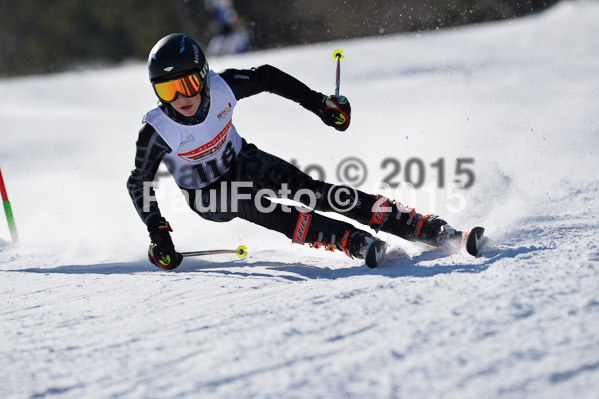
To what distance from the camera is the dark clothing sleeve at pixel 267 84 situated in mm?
3479

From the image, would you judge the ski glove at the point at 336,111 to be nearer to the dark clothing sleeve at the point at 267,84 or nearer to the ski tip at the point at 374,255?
the dark clothing sleeve at the point at 267,84

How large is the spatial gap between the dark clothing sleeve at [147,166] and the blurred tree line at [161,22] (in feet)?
57.3

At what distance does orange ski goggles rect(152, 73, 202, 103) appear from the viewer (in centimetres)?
304

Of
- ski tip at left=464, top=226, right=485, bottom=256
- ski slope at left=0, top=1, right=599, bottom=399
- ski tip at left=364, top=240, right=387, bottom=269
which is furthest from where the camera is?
ski tip at left=364, top=240, right=387, bottom=269

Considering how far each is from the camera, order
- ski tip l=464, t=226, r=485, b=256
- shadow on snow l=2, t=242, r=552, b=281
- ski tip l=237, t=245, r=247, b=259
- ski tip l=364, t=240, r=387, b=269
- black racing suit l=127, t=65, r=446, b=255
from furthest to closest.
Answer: ski tip l=237, t=245, r=247, b=259
black racing suit l=127, t=65, r=446, b=255
ski tip l=364, t=240, r=387, b=269
ski tip l=464, t=226, r=485, b=256
shadow on snow l=2, t=242, r=552, b=281

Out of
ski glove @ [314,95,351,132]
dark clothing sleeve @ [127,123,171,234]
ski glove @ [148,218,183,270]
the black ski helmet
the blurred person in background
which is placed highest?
the blurred person in background

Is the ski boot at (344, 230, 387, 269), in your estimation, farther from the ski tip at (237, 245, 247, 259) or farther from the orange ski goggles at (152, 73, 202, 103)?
the orange ski goggles at (152, 73, 202, 103)

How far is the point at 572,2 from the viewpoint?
15.9 m

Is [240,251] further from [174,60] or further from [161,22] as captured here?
[161,22]

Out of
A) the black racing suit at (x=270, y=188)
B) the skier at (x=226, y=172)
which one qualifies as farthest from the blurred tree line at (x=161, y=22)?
the skier at (x=226, y=172)

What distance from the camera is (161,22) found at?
2745cm

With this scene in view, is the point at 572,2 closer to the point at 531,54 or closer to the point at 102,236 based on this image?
the point at 531,54

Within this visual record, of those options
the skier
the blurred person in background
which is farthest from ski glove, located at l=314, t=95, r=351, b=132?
the blurred person in background

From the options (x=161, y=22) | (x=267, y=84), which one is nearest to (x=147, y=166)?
(x=267, y=84)
